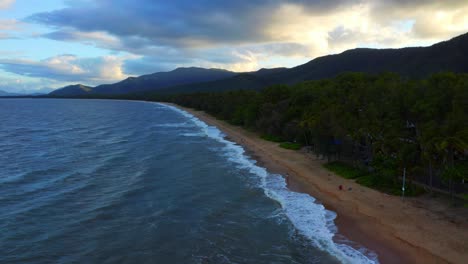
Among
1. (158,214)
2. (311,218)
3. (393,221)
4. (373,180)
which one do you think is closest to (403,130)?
(373,180)

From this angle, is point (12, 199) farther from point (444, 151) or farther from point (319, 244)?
point (444, 151)

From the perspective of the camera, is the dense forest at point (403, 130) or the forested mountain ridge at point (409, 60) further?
the forested mountain ridge at point (409, 60)

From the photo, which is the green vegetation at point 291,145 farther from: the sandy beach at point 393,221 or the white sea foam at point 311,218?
the sandy beach at point 393,221

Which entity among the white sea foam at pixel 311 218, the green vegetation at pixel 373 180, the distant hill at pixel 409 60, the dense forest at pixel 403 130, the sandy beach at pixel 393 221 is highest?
the distant hill at pixel 409 60

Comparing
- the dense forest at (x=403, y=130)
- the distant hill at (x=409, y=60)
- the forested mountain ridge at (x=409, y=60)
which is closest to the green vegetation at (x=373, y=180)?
the dense forest at (x=403, y=130)

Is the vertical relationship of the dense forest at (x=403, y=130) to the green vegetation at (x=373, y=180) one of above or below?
above

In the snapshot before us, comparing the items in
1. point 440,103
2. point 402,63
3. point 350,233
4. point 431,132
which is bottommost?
point 350,233

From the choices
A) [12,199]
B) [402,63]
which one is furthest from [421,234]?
[402,63]
